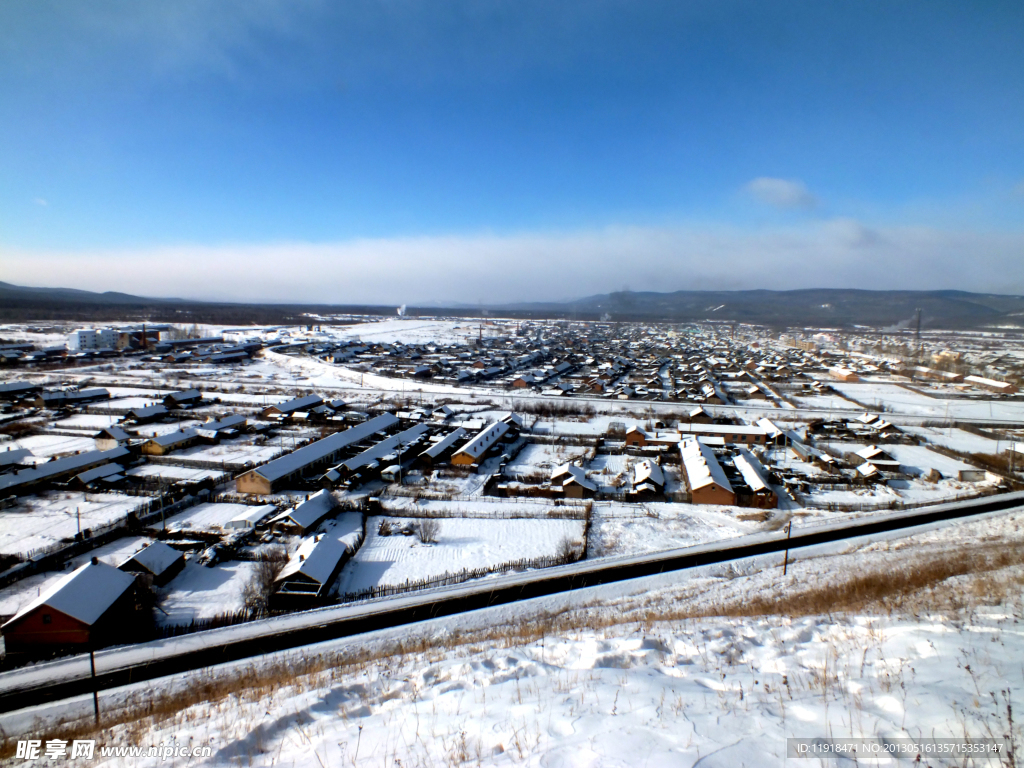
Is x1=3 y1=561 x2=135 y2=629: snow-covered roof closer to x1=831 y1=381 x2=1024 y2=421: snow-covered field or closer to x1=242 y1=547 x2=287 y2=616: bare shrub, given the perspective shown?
x1=242 y1=547 x2=287 y2=616: bare shrub


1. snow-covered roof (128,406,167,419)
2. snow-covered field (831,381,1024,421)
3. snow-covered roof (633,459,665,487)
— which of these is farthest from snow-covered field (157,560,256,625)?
snow-covered field (831,381,1024,421)

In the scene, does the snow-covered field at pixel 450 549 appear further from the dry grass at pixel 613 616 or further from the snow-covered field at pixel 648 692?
the snow-covered field at pixel 648 692

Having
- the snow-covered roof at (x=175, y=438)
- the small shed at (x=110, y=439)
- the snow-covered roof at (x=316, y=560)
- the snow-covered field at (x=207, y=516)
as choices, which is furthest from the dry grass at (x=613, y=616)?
the small shed at (x=110, y=439)

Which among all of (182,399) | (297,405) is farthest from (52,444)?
(297,405)

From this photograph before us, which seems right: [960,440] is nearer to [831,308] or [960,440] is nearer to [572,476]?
[572,476]

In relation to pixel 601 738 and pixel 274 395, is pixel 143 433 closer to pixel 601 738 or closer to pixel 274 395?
pixel 274 395

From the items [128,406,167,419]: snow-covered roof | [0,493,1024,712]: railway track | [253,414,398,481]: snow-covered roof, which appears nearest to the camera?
[0,493,1024,712]: railway track

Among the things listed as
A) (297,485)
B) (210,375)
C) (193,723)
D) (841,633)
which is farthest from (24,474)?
(210,375)
